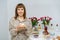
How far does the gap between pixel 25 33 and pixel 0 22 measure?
3.70ft

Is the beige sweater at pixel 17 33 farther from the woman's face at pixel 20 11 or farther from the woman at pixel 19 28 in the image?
the woman's face at pixel 20 11

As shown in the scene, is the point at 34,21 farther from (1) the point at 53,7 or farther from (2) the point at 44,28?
(1) the point at 53,7

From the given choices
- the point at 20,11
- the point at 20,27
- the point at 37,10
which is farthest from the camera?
the point at 37,10

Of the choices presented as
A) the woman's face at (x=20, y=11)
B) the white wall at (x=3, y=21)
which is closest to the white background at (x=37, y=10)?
the white wall at (x=3, y=21)

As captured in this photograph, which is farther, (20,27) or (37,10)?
(37,10)

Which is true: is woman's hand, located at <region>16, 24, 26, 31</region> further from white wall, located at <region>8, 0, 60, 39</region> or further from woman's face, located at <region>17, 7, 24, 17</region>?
white wall, located at <region>8, 0, 60, 39</region>

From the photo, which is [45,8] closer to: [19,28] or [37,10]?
[37,10]

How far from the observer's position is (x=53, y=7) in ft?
9.75

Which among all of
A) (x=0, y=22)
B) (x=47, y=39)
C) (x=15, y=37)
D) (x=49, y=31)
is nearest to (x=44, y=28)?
(x=49, y=31)

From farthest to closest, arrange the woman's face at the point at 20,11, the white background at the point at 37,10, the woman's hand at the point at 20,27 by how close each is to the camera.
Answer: the white background at the point at 37,10 < the woman's face at the point at 20,11 < the woman's hand at the point at 20,27

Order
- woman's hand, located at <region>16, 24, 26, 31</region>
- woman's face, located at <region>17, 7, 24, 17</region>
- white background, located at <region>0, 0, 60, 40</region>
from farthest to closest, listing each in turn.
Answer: white background, located at <region>0, 0, 60, 40</region> < woman's face, located at <region>17, 7, 24, 17</region> < woman's hand, located at <region>16, 24, 26, 31</region>

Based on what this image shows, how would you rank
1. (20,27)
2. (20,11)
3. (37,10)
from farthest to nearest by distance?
(37,10) < (20,11) < (20,27)

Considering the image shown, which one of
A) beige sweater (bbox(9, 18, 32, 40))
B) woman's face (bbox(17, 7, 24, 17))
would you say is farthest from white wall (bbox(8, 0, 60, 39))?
beige sweater (bbox(9, 18, 32, 40))

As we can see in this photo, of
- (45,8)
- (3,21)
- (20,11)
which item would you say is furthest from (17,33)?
(45,8)
